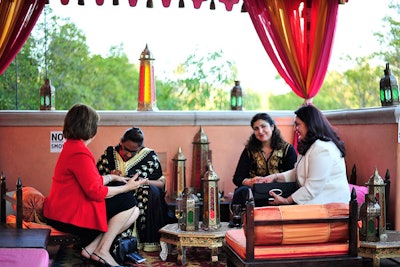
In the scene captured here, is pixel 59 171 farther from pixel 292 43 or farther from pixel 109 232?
pixel 292 43

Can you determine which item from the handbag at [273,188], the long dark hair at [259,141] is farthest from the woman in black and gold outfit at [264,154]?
the handbag at [273,188]

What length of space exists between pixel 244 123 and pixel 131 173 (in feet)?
5.05

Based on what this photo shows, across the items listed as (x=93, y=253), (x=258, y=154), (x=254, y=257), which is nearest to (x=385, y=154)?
(x=258, y=154)

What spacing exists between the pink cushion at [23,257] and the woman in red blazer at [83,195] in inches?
36.3

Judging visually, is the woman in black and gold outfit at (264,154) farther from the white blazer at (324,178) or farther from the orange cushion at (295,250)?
the orange cushion at (295,250)

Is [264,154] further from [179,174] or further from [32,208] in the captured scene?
[32,208]

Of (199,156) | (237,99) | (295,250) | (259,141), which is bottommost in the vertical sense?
(295,250)

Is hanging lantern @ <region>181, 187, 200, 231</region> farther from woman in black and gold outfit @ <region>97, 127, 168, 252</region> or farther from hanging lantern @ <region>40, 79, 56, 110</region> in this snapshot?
hanging lantern @ <region>40, 79, 56, 110</region>

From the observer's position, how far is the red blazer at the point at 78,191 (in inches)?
172

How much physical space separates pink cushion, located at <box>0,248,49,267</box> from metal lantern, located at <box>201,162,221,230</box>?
1515 millimetres

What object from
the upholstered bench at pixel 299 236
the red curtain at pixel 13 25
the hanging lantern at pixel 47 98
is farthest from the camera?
the hanging lantern at pixel 47 98

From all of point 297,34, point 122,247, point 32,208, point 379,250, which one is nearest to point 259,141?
point 297,34

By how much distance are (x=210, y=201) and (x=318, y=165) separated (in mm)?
833

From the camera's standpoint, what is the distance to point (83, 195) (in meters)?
4.45
